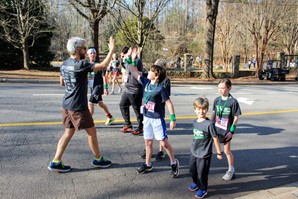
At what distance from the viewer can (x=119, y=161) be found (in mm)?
4855

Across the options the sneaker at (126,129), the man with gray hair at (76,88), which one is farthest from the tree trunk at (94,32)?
the man with gray hair at (76,88)

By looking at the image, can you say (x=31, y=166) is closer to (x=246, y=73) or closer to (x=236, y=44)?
(x=246, y=73)

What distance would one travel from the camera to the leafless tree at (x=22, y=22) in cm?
2123

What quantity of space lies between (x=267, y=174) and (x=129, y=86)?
316cm

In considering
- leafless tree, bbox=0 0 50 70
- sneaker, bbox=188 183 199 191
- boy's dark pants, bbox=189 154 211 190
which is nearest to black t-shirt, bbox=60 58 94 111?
boy's dark pants, bbox=189 154 211 190

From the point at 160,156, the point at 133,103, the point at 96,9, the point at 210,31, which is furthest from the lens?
the point at 210,31

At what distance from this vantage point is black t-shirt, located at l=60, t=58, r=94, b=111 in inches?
154

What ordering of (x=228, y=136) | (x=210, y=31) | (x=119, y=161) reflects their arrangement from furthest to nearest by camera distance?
(x=210, y=31) < (x=119, y=161) < (x=228, y=136)

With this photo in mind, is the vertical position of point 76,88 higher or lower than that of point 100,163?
higher

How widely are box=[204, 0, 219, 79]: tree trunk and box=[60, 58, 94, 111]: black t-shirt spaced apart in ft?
60.9

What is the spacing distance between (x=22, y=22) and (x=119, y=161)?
65.3 feet

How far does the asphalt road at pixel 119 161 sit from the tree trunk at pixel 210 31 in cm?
1394

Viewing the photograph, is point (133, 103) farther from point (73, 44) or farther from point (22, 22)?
point (22, 22)

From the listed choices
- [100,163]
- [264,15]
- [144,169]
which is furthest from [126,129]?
[264,15]
